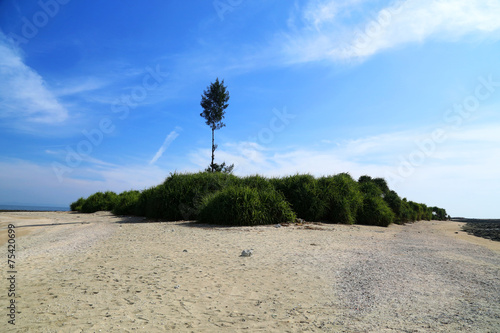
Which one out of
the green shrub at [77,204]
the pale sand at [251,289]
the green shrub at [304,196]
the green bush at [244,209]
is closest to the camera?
the pale sand at [251,289]

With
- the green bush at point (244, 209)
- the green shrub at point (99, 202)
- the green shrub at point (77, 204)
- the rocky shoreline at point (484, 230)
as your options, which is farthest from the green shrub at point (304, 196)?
the green shrub at point (77, 204)

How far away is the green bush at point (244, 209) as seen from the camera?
10109 millimetres

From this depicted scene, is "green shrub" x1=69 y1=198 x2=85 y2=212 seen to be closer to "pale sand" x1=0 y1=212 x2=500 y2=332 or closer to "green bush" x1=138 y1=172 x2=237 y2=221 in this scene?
"green bush" x1=138 y1=172 x2=237 y2=221

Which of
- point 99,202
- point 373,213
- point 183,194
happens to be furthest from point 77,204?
point 373,213

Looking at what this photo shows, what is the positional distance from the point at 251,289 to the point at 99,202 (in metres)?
20.5

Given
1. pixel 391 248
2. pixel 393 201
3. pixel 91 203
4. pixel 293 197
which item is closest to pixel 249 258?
pixel 391 248

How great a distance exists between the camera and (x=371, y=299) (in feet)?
11.1

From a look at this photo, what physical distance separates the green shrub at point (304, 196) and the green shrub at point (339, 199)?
346mm

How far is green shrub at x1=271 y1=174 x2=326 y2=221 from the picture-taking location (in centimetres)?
1230

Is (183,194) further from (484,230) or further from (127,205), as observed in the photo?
(484,230)

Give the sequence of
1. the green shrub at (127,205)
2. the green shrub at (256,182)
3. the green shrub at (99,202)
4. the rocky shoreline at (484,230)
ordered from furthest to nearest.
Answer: the green shrub at (99,202)
the green shrub at (127,205)
the rocky shoreline at (484,230)
the green shrub at (256,182)

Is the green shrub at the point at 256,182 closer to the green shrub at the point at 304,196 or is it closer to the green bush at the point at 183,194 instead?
the green bush at the point at 183,194

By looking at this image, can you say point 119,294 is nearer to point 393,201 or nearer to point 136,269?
point 136,269

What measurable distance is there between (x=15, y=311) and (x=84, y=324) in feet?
3.36
